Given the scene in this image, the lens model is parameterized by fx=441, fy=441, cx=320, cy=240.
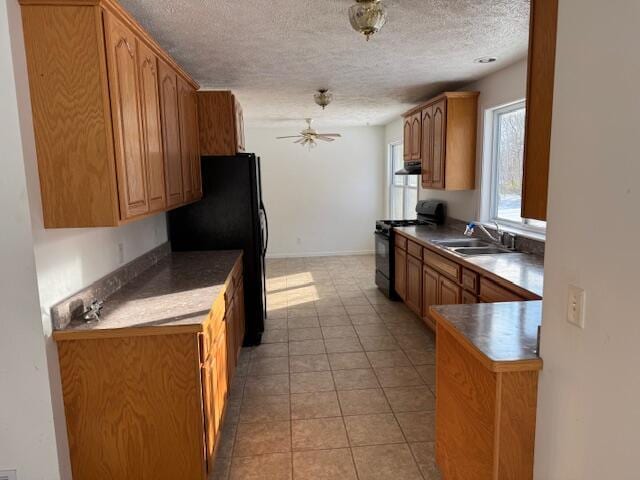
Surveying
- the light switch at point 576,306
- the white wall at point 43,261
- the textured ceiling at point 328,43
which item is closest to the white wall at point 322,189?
the textured ceiling at point 328,43

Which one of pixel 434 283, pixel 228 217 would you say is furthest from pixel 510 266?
pixel 228 217

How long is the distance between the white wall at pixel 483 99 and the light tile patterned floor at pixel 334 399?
1.27 m

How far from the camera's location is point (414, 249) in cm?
442

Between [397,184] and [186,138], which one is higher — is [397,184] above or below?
below

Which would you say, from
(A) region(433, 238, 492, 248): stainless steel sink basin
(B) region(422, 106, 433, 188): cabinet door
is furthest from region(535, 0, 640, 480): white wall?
(B) region(422, 106, 433, 188): cabinet door

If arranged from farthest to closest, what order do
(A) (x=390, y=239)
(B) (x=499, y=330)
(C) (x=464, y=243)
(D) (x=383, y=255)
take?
(D) (x=383, y=255) → (A) (x=390, y=239) → (C) (x=464, y=243) → (B) (x=499, y=330)

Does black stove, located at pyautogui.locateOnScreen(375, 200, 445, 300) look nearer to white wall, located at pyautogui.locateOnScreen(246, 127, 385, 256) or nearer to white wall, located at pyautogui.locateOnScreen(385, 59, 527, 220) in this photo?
white wall, located at pyautogui.locateOnScreen(385, 59, 527, 220)

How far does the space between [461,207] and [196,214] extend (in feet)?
9.10

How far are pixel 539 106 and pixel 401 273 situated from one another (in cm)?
336

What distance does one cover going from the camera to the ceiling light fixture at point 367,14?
2129 millimetres

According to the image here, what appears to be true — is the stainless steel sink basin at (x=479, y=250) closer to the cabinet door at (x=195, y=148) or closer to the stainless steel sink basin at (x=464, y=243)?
the stainless steel sink basin at (x=464, y=243)

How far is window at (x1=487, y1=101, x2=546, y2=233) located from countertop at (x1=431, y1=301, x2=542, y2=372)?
1868 mm

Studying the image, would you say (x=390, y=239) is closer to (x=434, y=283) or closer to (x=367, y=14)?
(x=434, y=283)

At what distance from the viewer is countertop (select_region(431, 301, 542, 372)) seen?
4.90ft
